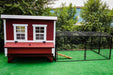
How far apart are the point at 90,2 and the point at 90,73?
9749mm

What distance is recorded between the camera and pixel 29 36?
7516 mm

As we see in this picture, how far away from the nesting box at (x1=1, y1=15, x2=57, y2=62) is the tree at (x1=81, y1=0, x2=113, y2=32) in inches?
270

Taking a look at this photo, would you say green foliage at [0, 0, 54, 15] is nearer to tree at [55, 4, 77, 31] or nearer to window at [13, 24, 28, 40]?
tree at [55, 4, 77, 31]

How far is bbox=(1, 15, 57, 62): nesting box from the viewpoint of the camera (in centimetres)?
706

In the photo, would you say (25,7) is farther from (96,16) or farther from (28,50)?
(96,16)

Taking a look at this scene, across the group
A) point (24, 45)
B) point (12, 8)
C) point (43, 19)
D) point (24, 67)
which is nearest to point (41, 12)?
point (12, 8)

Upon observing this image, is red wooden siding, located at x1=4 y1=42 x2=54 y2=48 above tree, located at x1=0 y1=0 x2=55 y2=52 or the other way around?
the other way around

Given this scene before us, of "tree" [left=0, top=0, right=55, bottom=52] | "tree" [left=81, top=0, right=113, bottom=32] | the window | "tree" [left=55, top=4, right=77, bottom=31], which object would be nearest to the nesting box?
the window

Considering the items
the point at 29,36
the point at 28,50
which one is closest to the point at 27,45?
the point at 28,50

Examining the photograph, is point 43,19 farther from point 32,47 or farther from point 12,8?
point 12,8

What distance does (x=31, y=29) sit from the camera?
7.50 metres

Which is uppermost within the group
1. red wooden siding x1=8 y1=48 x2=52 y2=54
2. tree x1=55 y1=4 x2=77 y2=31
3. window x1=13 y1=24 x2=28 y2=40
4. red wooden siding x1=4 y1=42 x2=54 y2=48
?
tree x1=55 y1=4 x2=77 y2=31

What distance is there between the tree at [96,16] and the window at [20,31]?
801 centimetres

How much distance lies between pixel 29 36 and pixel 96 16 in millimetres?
9073
